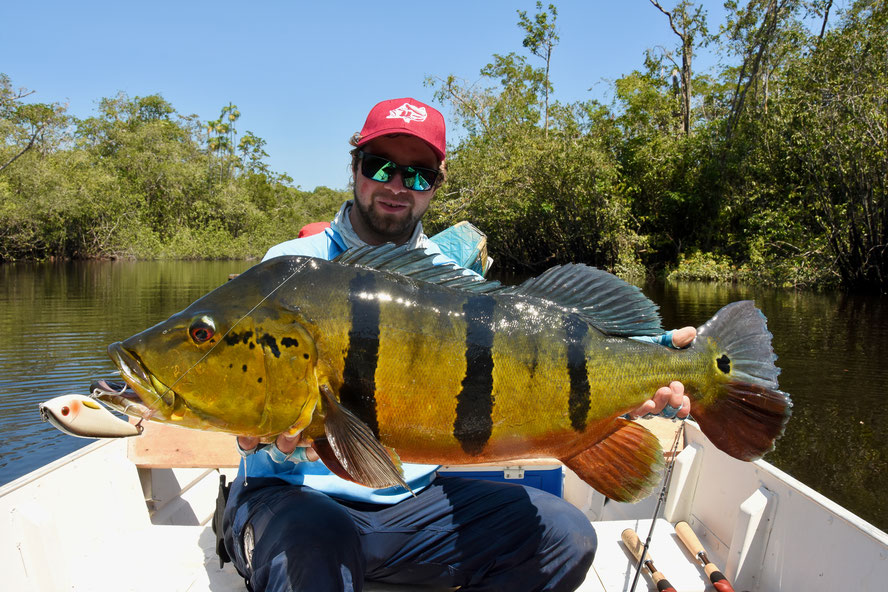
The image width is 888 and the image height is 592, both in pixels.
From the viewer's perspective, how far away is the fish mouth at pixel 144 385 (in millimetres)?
1761

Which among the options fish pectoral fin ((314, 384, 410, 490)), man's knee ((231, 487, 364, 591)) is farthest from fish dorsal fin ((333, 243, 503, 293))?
man's knee ((231, 487, 364, 591))

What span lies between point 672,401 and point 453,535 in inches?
48.9

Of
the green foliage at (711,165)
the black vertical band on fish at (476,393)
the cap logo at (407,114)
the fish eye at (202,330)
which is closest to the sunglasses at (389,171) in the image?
the cap logo at (407,114)

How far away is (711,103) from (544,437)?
40086mm

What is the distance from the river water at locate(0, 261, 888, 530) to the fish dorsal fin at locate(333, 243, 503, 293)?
6.50 metres

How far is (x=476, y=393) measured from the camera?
1.94m

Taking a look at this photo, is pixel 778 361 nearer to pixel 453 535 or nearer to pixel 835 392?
pixel 835 392

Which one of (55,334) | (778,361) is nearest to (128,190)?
(55,334)

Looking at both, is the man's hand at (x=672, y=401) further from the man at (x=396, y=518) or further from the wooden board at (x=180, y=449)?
the wooden board at (x=180, y=449)

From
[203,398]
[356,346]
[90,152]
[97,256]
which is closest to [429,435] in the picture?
[356,346]

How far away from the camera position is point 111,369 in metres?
11.3

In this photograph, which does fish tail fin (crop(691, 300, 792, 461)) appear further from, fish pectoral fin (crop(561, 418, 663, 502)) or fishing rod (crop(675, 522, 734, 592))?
A: fishing rod (crop(675, 522, 734, 592))

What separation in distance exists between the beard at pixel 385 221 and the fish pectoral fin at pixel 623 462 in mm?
1642

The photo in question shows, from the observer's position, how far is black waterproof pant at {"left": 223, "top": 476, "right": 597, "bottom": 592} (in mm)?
2541
